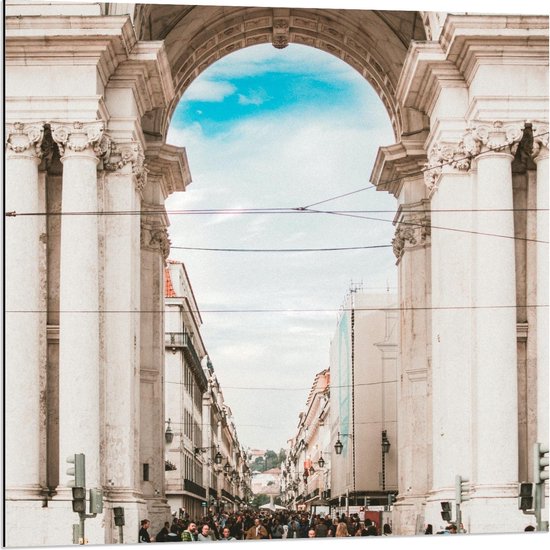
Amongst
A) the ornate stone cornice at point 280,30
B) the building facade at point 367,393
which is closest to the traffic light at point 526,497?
the ornate stone cornice at point 280,30

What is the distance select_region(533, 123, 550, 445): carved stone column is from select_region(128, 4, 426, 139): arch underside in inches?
298

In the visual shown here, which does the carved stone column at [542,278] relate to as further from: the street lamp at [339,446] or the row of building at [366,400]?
the street lamp at [339,446]

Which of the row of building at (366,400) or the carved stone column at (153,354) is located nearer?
the carved stone column at (153,354)

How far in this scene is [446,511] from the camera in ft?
109

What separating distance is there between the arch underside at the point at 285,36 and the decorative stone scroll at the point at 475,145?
6062 millimetres

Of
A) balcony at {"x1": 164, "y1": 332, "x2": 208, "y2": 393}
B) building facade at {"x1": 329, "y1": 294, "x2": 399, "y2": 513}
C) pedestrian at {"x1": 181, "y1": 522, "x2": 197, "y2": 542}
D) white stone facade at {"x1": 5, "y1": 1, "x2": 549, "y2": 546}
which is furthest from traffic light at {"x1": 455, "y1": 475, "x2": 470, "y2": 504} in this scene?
balcony at {"x1": 164, "y1": 332, "x2": 208, "y2": 393}

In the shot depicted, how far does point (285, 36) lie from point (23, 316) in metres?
15.4

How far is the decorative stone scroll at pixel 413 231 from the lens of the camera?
1646 inches

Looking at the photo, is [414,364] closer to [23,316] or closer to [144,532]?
[144,532]

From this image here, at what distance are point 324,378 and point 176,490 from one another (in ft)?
172

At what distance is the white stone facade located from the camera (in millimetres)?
33594

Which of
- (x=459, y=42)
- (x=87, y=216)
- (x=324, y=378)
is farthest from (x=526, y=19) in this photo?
(x=324, y=378)

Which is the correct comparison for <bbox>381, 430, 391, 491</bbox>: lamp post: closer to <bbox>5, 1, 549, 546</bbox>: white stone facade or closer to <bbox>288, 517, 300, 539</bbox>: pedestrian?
<bbox>288, 517, 300, 539</bbox>: pedestrian

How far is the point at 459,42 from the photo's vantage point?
1369 inches
